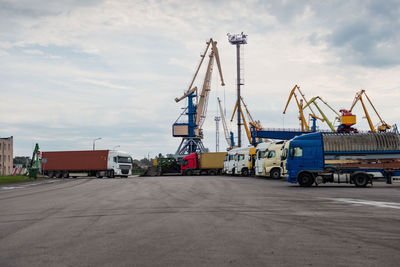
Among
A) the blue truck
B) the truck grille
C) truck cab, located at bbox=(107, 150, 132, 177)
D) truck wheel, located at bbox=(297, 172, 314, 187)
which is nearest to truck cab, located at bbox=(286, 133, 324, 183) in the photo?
the blue truck

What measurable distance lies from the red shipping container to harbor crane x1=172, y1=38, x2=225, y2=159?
33.6 m

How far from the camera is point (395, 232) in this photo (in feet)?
20.3

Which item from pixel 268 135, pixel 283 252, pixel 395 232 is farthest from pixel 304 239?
pixel 268 135

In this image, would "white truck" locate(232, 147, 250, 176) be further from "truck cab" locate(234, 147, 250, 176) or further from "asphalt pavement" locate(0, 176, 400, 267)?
"asphalt pavement" locate(0, 176, 400, 267)

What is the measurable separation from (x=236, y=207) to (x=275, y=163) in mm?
20045

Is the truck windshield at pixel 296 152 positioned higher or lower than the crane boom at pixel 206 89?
lower

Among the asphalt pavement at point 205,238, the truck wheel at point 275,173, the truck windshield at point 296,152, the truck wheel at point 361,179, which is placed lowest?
the asphalt pavement at point 205,238

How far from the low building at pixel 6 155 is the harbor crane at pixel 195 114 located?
1941 inches

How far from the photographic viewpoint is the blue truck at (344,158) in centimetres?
1955

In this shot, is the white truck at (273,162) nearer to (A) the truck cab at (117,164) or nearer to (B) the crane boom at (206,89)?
(A) the truck cab at (117,164)

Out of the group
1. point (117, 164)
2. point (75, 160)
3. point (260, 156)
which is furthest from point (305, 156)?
point (75, 160)

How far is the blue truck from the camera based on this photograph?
1955 cm

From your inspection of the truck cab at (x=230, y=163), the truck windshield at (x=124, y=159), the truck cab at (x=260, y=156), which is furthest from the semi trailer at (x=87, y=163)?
the truck cab at (x=260, y=156)

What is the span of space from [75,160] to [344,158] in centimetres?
3145
